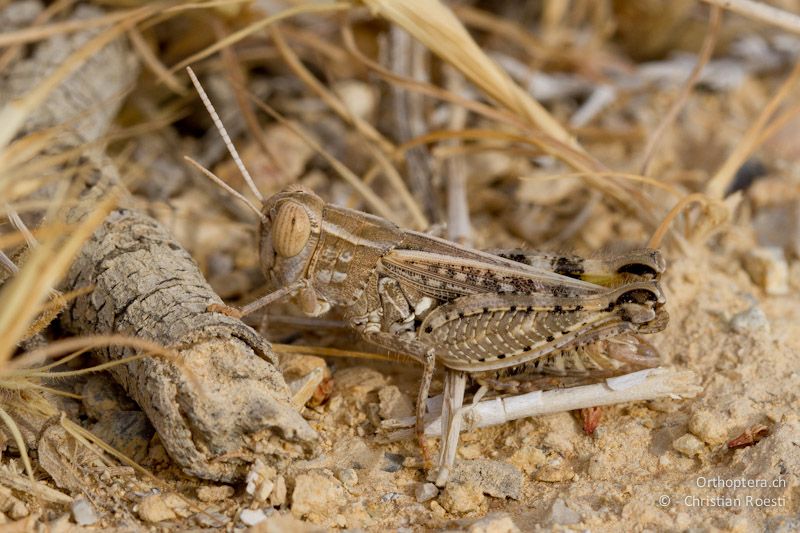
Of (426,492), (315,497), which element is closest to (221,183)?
(315,497)

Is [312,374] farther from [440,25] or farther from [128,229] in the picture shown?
[440,25]

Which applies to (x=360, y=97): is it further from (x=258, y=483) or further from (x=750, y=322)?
(x=258, y=483)

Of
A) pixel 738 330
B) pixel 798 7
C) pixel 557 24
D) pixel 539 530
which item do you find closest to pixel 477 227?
pixel 738 330

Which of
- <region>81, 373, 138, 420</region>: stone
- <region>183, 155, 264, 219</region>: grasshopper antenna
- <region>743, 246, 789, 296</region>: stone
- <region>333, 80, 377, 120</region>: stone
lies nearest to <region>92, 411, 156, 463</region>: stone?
<region>81, 373, 138, 420</region>: stone

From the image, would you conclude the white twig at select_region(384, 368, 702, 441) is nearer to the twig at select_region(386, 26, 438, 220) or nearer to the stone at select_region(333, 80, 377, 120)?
the twig at select_region(386, 26, 438, 220)

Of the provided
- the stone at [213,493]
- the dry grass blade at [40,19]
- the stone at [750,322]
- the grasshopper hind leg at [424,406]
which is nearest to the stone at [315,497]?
the stone at [213,493]

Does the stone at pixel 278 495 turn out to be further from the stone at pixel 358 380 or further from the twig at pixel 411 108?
the twig at pixel 411 108
